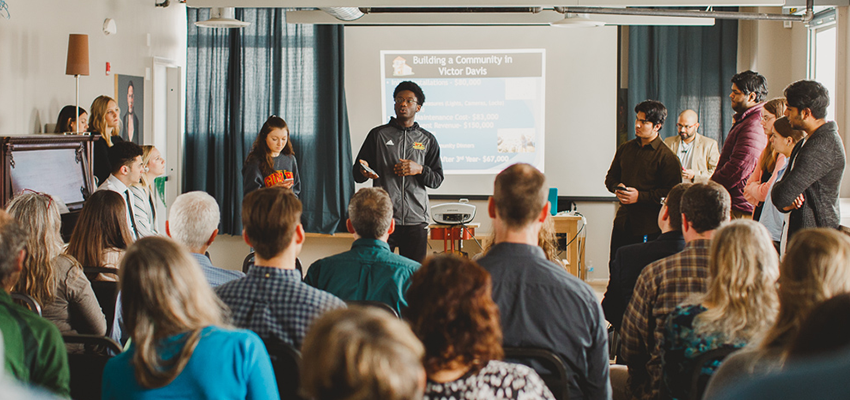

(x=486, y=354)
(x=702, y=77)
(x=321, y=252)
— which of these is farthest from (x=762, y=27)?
(x=486, y=354)

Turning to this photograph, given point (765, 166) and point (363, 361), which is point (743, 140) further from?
point (363, 361)

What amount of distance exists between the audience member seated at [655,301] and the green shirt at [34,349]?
5.17ft

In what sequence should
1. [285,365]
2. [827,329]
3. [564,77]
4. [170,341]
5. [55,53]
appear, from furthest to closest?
[564,77], [55,53], [285,365], [170,341], [827,329]

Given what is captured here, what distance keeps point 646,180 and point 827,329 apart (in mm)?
4065

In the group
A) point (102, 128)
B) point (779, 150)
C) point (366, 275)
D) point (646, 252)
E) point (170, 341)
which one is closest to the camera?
point (170, 341)

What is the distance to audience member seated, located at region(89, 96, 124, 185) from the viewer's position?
4941 millimetres

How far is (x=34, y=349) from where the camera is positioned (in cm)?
143

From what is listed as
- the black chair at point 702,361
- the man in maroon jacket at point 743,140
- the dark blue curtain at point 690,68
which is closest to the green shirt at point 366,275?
the black chair at point 702,361

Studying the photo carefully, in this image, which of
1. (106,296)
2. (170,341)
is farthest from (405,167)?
(170,341)

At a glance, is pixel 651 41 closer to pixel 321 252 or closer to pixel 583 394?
pixel 321 252

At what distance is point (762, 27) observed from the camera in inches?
255

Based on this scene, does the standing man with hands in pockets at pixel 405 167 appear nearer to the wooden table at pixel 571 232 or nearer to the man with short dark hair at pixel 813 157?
the wooden table at pixel 571 232

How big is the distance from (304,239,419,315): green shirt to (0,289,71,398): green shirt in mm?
1058

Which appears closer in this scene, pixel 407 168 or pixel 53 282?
pixel 53 282
